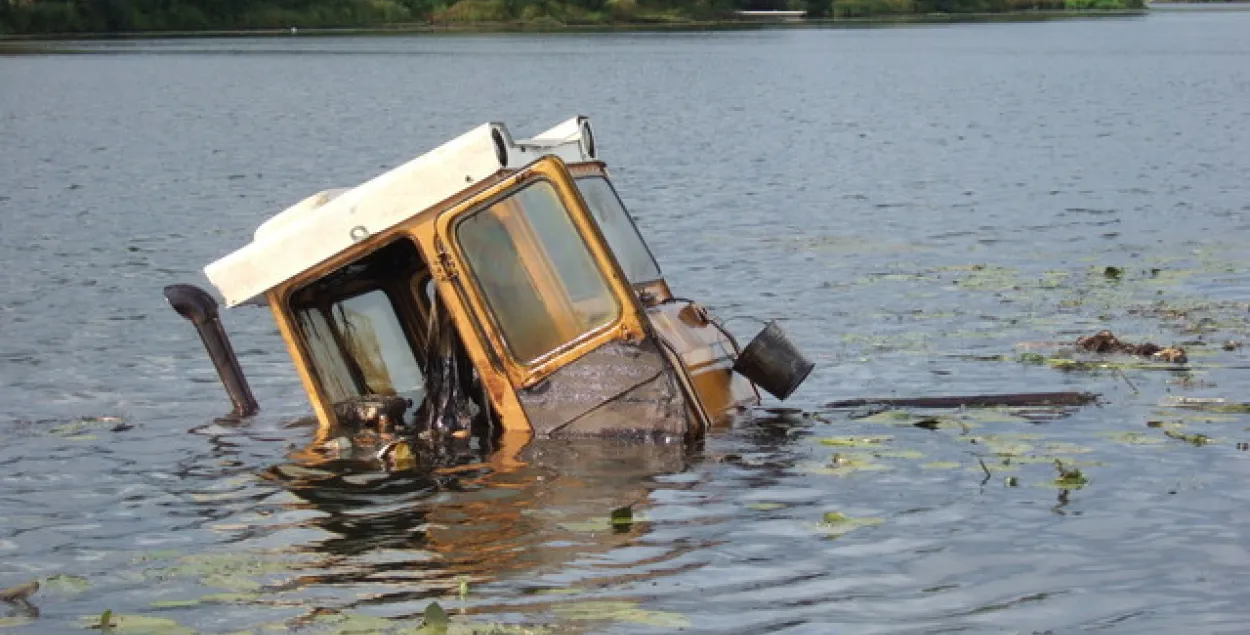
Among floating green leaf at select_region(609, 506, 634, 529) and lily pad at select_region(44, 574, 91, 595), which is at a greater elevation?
lily pad at select_region(44, 574, 91, 595)

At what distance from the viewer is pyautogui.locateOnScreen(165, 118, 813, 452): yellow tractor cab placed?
457 inches

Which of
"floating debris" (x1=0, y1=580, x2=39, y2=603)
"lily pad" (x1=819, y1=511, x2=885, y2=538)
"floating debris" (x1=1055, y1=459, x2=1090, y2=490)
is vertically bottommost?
"floating debris" (x1=1055, y1=459, x2=1090, y2=490)

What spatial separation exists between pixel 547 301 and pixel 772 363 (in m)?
1.78

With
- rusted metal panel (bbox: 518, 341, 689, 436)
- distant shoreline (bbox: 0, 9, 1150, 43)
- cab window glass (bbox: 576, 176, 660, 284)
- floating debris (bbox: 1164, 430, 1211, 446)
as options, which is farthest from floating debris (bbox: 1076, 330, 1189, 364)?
distant shoreline (bbox: 0, 9, 1150, 43)

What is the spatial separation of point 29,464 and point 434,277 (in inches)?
135

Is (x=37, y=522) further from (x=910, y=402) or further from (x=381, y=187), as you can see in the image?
(x=910, y=402)

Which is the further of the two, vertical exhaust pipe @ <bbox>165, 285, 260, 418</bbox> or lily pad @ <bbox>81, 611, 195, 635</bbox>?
vertical exhaust pipe @ <bbox>165, 285, 260, 418</bbox>

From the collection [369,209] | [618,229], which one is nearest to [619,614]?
[369,209]

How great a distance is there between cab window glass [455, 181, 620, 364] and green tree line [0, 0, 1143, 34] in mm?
110716

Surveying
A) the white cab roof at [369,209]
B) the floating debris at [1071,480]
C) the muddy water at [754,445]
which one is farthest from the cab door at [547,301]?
the floating debris at [1071,480]

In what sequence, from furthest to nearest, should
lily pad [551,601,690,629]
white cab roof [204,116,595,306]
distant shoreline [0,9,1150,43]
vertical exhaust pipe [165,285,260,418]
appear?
distant shoreline [0,9,1150,43] → vertical exhaust pipe [165,285,260,418] → white cab roof [204,116,595,306] → lily pad [551,601,690,629]

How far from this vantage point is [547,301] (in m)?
11.8

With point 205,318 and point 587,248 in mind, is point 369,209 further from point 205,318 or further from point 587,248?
point 205,318

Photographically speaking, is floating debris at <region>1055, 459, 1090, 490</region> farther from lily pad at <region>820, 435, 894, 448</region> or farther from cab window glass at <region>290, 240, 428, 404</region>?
cab window glass at <region>290, 240, 428, 404</region>
